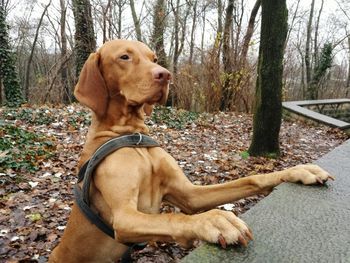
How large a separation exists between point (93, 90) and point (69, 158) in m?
3.85

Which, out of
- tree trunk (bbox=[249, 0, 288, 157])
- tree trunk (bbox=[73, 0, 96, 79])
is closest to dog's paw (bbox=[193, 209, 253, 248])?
tree trunk (bbox=[249, 0, 288, 157])

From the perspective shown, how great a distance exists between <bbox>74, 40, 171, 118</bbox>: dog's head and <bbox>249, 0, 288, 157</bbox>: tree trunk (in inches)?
157

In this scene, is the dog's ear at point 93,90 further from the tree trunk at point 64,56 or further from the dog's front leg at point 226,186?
the tree trunk at point 64,56

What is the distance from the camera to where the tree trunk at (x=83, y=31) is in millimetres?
14328

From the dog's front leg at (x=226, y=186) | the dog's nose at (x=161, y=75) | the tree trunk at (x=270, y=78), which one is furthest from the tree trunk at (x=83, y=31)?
the dog's front leg at (x=226, y=186)

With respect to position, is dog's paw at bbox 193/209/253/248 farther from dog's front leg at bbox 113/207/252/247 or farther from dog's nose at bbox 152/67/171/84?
dog's nose at bbox 152/67/171/84

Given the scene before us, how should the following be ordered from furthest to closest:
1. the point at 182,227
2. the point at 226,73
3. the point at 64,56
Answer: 1. the point at 64,56
2. the point at 226,73
3. the point at 182,227

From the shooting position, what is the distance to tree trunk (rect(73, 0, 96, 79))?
564 inches

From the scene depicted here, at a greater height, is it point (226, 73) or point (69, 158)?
point (226, 73)

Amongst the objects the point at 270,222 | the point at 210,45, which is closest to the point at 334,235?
the point at 270,222

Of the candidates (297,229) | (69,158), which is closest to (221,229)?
(297,229)

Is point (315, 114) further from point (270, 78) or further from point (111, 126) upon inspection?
point (111, 126)

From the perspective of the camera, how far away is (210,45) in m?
13.1

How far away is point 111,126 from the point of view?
262cm
